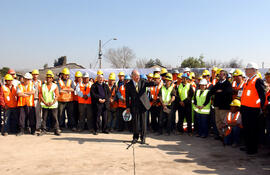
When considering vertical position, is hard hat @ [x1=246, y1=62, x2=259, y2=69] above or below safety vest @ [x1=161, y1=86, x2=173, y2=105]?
above

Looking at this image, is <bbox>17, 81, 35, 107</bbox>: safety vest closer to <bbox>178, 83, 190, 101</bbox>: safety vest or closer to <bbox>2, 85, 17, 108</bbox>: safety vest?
<bbox>2, 85, 17, 108</bbox>: safety vest

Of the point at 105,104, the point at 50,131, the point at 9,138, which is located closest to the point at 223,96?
the point at 105,104

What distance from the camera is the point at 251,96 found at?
5.43 metres

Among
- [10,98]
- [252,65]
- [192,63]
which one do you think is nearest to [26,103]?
[10,98]

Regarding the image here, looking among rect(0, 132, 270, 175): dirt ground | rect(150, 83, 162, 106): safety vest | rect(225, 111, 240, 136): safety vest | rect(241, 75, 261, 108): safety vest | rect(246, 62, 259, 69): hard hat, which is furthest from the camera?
rect(150, 83, 162, 106): safety vest

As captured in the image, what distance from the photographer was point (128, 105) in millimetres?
6617

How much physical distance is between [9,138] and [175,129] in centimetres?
555

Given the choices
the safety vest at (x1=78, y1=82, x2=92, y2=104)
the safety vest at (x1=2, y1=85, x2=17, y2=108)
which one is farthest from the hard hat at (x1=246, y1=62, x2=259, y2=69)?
the safety vest at (x1=2, y1=85, x2=17, y2=108)

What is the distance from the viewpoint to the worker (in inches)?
288

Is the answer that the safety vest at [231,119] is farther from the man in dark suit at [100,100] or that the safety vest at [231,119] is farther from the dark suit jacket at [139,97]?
the man in dark suit at [100,100]

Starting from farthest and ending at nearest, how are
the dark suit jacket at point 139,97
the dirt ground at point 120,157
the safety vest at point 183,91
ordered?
1. the safety vest at point 183,91
2. the dark suit jacket at point 139,97
3. the dirt ground at point 120,157

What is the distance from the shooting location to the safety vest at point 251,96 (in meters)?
5.38

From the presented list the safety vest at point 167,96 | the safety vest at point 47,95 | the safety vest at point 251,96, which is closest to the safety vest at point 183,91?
the safety vest at point 167,96

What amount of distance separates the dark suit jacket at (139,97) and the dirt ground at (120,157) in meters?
1.04
